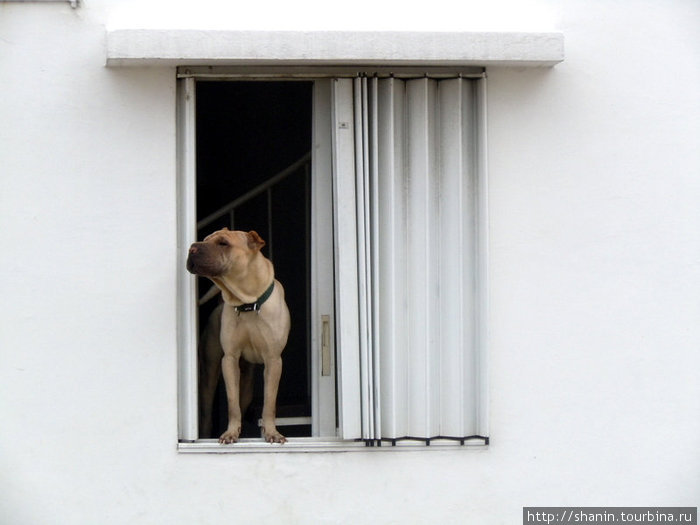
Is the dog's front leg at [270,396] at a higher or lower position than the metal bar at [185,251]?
lower

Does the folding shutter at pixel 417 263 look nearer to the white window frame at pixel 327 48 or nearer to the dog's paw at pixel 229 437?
the white window frame at pixel 327 48

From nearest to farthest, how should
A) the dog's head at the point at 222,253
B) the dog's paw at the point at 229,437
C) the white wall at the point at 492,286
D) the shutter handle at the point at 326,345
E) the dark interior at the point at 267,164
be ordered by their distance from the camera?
the dog's head at the point at 222,253, the white wall at the point at 492,286, the dog's paw at the point at 229,437, the shutter handle at the point at 326,345, the dark interior at the point at 267,164

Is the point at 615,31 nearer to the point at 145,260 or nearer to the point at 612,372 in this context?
the point at 612,372

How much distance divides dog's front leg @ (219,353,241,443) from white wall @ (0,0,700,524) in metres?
0.16

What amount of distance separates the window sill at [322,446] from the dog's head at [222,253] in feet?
2.76

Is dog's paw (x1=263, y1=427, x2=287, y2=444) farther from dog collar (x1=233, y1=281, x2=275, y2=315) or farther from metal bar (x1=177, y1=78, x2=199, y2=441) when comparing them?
dog collar (x1=233, y1=281, x2=275, y2=315)

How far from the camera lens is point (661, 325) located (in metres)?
5.77

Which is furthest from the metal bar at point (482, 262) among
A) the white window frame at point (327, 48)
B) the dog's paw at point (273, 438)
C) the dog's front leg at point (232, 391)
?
the dog's front leg at point (232, 391)

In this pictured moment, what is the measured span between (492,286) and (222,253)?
1.30m

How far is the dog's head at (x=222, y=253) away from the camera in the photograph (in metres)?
5.37

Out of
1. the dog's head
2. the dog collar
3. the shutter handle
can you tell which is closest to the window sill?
the shutter handle

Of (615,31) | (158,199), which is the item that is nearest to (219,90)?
(158,199)

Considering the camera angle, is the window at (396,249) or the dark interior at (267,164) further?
the dark interior at (267,164)

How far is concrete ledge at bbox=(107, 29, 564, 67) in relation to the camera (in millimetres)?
5406
